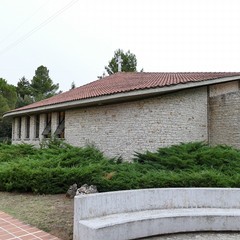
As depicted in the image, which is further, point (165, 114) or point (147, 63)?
point (147, 63)

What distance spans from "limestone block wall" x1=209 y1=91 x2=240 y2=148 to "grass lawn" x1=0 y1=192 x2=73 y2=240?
685 centimetres

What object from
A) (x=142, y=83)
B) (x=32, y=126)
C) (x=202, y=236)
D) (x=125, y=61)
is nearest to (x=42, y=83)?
(x=125, y=61)

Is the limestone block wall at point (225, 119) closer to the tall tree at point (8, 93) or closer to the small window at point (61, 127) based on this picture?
the small window at point (61, 127)

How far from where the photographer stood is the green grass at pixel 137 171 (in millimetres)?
7867

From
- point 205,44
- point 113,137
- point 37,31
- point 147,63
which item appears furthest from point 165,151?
point 147,63

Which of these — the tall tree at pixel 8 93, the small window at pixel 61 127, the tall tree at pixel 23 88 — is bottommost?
the small window at pixel 61 127

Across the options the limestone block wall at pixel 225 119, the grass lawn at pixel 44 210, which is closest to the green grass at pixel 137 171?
the grass lawn at pixel 44 210

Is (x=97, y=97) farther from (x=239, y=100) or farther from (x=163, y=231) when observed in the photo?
(x=163, y=231)

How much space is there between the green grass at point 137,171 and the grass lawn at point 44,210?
0.43 metres

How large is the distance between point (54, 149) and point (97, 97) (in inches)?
99.7

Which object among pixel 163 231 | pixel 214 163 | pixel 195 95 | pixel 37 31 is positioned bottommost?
pixel 163 231

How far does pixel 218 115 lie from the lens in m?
12.2

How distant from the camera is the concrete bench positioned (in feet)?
15.7

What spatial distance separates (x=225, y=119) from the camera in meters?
11.9
